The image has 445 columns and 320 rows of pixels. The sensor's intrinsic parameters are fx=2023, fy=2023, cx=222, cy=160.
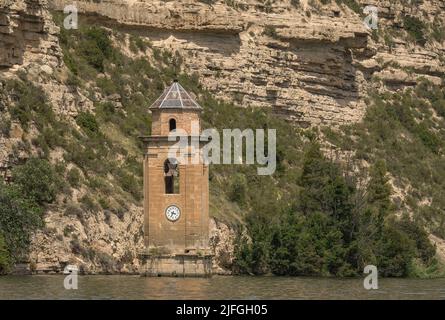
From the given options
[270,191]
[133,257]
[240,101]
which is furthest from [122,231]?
[240,101]

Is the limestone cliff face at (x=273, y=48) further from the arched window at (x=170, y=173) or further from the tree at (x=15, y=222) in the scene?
the arched window at (x=170, y=173)

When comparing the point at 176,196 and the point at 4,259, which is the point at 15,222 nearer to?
the point at 4,259

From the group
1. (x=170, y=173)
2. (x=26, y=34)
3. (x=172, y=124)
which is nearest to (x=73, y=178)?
(x=170, y=173)

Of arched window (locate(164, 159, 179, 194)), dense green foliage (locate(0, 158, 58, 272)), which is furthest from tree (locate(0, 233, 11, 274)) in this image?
arched window (locate(164, 159, 179, 194))

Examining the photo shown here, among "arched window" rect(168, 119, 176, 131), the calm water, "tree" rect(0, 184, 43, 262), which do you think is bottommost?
the calm water

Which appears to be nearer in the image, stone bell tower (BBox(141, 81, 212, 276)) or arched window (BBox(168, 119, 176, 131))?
stone bell tower (BBox(141, 81, 212, 276))

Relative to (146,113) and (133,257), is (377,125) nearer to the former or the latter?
(146,113)

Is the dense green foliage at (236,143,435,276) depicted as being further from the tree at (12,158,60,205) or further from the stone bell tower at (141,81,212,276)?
the tree at (12,158,60,205)
